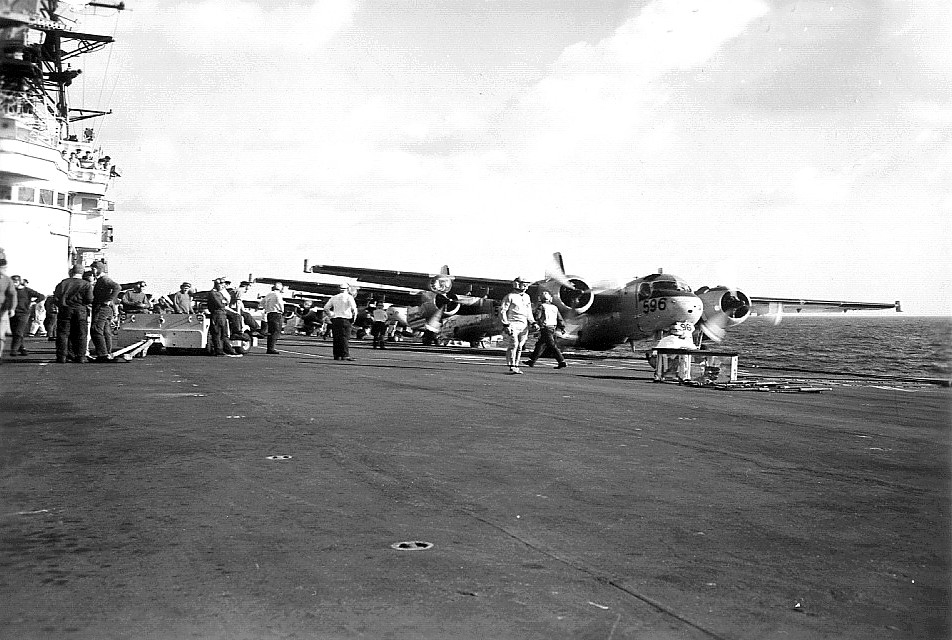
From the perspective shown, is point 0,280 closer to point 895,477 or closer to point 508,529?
point 508,529

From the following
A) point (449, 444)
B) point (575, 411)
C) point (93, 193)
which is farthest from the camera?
point (93, 193)

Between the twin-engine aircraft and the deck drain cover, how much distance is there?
23.5 meters

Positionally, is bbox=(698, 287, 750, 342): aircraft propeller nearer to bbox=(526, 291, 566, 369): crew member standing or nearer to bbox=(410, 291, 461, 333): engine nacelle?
bbox=(526, 291, 566, 369): crew member standing

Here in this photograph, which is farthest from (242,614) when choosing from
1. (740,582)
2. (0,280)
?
(0,280)

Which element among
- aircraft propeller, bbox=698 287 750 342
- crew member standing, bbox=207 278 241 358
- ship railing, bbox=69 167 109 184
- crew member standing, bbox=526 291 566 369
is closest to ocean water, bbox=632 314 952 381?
aircraft propeller, bbox=698 287 750 342

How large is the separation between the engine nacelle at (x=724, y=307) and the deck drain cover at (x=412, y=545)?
83.3 ft

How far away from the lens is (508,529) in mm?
4605

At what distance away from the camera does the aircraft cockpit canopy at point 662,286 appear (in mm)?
27328

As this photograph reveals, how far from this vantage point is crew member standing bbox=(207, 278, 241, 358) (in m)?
20.9

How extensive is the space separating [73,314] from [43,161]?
3228mm

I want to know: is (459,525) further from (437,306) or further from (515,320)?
(437,306)

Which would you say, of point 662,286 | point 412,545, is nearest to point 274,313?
point 662,286

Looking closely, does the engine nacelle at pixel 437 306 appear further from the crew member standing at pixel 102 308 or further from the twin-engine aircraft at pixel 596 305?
the crew member standing at pixel 102 308

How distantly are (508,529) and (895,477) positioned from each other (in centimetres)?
373
